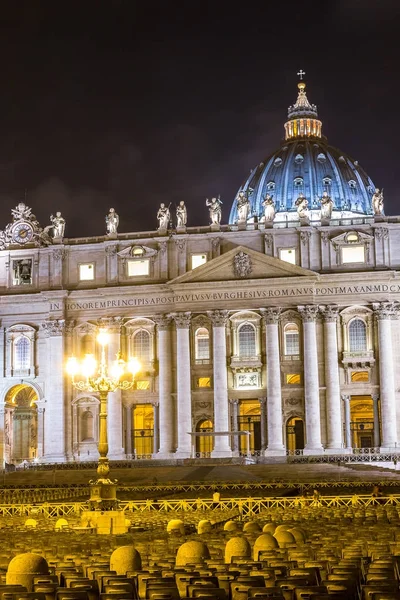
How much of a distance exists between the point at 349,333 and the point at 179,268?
51.1 ft

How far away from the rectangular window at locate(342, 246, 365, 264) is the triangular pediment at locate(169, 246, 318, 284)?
15.1ft

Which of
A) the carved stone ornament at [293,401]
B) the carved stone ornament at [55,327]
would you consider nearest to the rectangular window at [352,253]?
the carved stone ornament at [293,401]

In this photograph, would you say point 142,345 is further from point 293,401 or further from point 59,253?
point 293,401

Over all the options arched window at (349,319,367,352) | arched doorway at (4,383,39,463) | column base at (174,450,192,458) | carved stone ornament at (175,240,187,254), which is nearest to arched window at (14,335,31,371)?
arched doorway at (4,383,39,463)

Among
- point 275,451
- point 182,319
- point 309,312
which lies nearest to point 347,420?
Answer: point 275,451

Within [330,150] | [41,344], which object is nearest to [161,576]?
[41,344]

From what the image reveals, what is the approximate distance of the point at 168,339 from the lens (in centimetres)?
8750

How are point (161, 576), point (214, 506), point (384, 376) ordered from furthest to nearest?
point (384, 376), point (214, 506), point (161, 576)

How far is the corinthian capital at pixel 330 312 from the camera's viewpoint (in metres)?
84.9

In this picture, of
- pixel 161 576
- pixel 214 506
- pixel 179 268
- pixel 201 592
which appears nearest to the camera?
pixel 201 592

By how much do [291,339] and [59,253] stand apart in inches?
871

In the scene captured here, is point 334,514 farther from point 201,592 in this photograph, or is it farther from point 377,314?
point 377,314

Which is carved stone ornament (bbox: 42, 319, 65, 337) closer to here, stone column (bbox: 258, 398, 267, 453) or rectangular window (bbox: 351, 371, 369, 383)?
stone column (bbox: 258, 398, 267, 453)

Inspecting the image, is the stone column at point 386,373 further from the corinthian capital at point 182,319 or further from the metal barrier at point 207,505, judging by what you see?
the metal barrier at point 207,505
